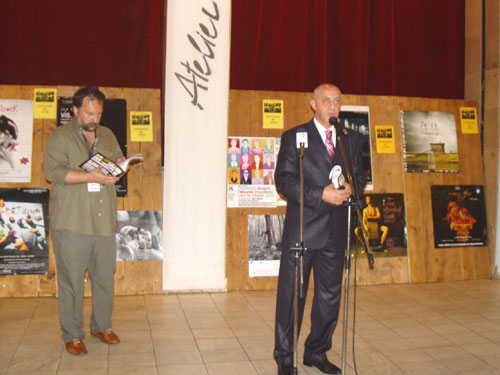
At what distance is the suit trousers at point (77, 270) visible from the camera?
3682mm

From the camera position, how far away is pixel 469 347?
3893 millimetres

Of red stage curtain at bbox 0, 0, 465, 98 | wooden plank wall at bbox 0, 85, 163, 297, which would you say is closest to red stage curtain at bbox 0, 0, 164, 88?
red stage curtain at bbox 0, 0, 465, 98

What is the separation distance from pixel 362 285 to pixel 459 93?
283cm

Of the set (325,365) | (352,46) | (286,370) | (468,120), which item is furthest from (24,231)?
(468,120)

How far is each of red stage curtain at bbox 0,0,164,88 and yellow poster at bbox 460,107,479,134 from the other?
329cm

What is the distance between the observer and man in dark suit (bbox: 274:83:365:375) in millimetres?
3229

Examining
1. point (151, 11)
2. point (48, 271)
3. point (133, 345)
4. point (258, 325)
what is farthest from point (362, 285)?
point (151, 11)

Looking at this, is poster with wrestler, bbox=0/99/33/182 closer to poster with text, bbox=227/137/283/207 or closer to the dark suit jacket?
poster with text, bbox=227/137/283/207

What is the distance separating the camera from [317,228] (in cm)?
324

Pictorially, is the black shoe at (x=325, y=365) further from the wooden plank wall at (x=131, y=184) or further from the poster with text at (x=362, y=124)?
the poster with text at (x=362, y=124)

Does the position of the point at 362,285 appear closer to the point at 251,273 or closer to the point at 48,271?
the point at 251,273

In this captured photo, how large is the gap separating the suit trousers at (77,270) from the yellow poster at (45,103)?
182cm

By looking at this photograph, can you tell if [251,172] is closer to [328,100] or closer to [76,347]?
[328,100]

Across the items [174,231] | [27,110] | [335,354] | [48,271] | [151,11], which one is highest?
[151,11]
